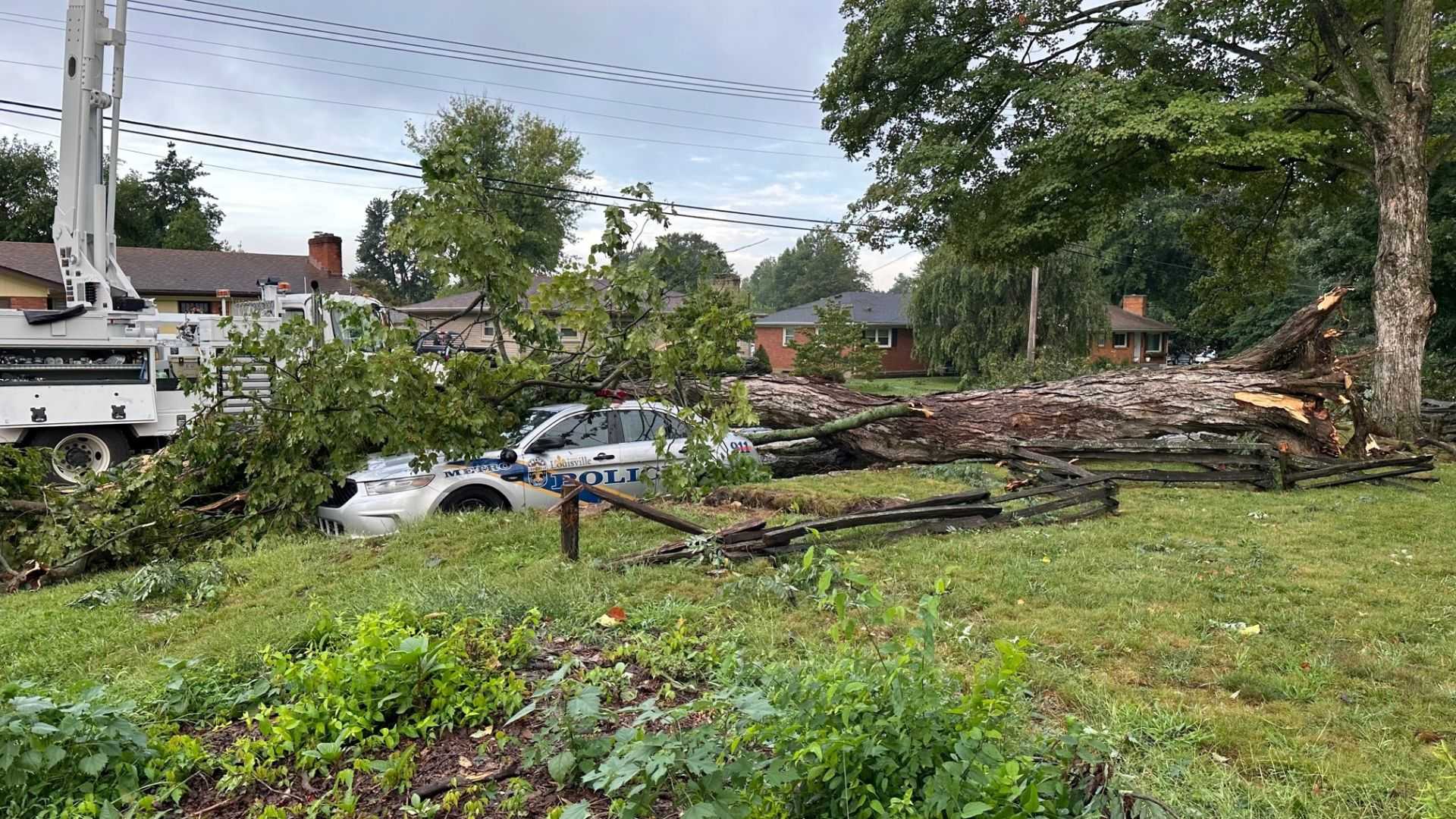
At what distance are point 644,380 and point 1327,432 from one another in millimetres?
8967

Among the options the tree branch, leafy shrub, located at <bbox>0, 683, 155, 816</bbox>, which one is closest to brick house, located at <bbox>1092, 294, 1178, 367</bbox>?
the tree branch

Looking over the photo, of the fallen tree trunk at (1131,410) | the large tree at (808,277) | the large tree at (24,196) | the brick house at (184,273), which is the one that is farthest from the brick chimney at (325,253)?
the large tree at (808,277)

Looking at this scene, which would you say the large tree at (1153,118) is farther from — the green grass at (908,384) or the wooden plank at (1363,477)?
the green grass at (908,384)

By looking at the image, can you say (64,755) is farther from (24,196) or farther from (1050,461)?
(24,196)

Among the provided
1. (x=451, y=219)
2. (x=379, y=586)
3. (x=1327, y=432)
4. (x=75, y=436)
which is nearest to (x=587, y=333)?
(x=451, y=219)

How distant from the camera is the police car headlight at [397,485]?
25.5 feet

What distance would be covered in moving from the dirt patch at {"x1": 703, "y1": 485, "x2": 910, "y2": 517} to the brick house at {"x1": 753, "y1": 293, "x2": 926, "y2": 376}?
32.1m

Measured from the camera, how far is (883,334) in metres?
41.8

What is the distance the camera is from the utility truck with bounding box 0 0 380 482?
34.0 ft

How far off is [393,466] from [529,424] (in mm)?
1381

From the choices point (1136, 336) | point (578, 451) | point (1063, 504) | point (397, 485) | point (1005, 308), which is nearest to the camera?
point (1063, 504)

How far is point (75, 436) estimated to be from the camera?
35.6 ft

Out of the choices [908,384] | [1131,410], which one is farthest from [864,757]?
[908,384]

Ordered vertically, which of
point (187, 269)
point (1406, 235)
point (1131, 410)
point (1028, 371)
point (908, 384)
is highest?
point (187, 269)
